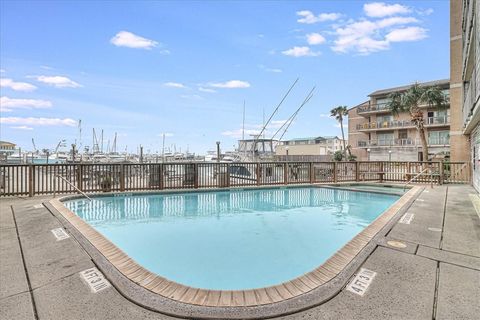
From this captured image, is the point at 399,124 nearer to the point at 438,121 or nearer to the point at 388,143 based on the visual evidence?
the point at 388,143

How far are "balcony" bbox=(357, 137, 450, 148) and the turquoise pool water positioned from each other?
23.9m

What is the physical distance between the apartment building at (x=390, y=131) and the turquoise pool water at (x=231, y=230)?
23016mm

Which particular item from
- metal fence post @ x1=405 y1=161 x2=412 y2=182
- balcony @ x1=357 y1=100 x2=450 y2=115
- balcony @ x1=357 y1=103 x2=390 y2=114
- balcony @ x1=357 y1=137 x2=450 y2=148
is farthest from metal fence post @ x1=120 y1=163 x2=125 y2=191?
balcony @ x1=357 y1=103 x2=390 y2=114

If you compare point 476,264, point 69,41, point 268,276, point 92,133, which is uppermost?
point 69,41

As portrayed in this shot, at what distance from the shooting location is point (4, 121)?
3178cm

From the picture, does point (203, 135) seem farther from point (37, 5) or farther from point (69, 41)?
point (37, 5)

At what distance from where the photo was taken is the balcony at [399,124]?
28750mm

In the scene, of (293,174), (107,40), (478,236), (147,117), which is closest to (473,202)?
(478,236)

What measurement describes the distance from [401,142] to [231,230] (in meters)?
31.5

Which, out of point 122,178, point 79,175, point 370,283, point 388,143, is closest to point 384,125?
point 388,143

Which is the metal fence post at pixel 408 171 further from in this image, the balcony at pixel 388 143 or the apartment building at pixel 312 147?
the apartment building at pixel 312 147

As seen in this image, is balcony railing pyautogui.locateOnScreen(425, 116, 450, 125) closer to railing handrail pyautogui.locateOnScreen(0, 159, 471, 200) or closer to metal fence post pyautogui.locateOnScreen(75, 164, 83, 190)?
railing handrail pyautogui.locateOnScreen(0, 159, 471, 200)

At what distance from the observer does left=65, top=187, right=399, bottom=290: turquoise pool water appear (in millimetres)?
4195

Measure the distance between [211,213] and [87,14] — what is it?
9.90m
